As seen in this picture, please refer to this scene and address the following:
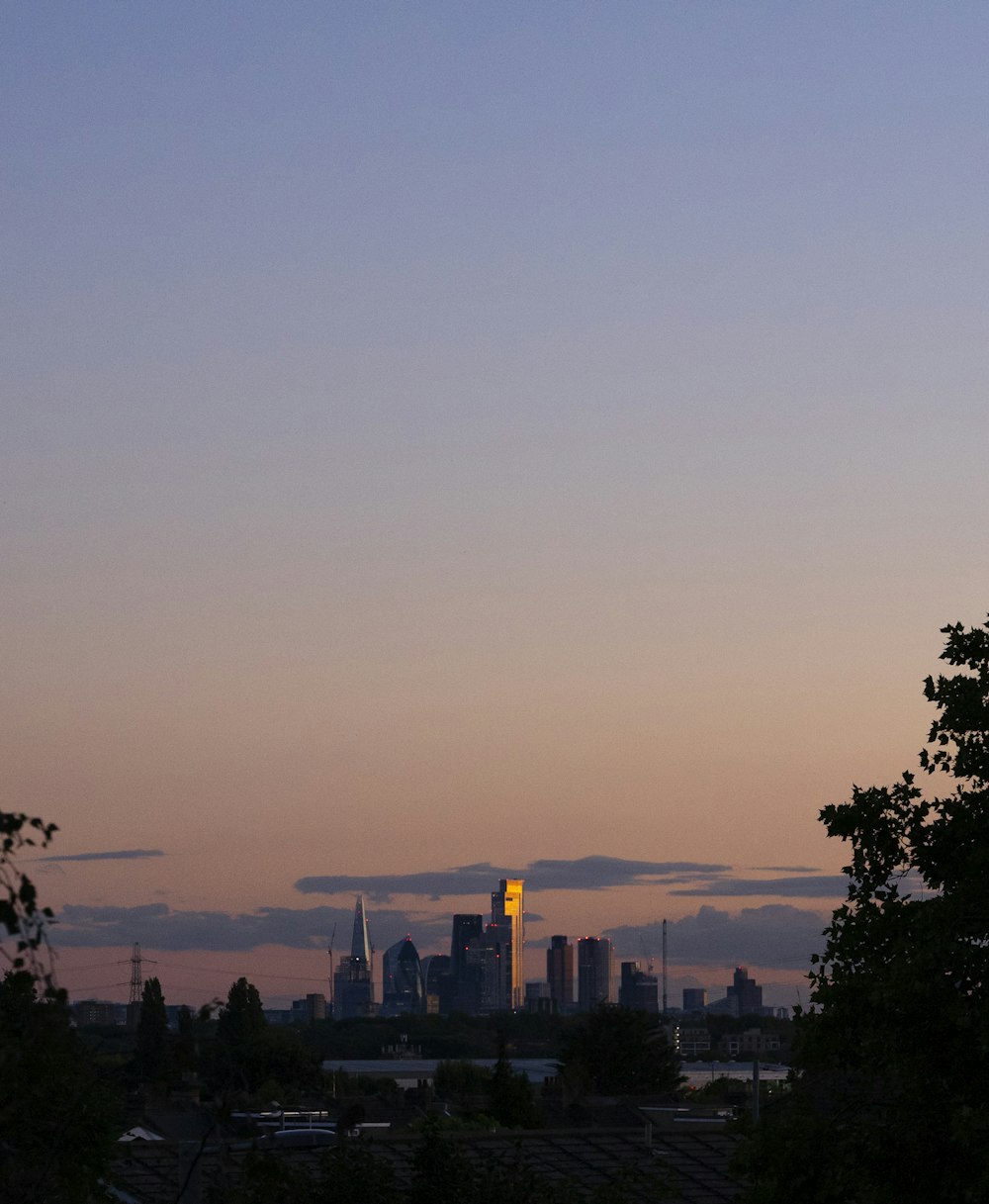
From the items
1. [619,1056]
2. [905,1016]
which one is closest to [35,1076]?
[905,1016]

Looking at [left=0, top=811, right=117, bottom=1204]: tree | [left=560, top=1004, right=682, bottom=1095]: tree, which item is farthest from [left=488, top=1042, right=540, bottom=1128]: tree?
[left=0, top=811, right=117, bottom=1204]: tree

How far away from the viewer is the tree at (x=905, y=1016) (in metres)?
26.0

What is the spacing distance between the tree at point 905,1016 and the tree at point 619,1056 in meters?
121

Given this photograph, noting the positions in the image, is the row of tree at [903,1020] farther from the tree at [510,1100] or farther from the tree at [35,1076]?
the tree at [510,1100]

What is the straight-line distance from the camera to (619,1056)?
6038 inches

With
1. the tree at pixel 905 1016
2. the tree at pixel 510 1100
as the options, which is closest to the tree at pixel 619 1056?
the tree at pixel 510 1100

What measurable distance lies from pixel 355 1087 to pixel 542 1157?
107644mm

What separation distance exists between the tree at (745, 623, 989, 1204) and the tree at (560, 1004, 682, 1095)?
120837 mm

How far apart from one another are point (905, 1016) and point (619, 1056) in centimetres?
13092

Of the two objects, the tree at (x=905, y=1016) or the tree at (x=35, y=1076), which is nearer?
the tree at (x=35, y=1076)

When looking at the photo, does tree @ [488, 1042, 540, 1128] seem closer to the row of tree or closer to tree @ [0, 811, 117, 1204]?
the row of tree

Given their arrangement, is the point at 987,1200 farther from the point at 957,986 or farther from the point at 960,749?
the point at 960,749

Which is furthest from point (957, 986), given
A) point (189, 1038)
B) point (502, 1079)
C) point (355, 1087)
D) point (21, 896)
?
point (355, 1087)

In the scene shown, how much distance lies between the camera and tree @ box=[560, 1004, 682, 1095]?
150250 millimetres
